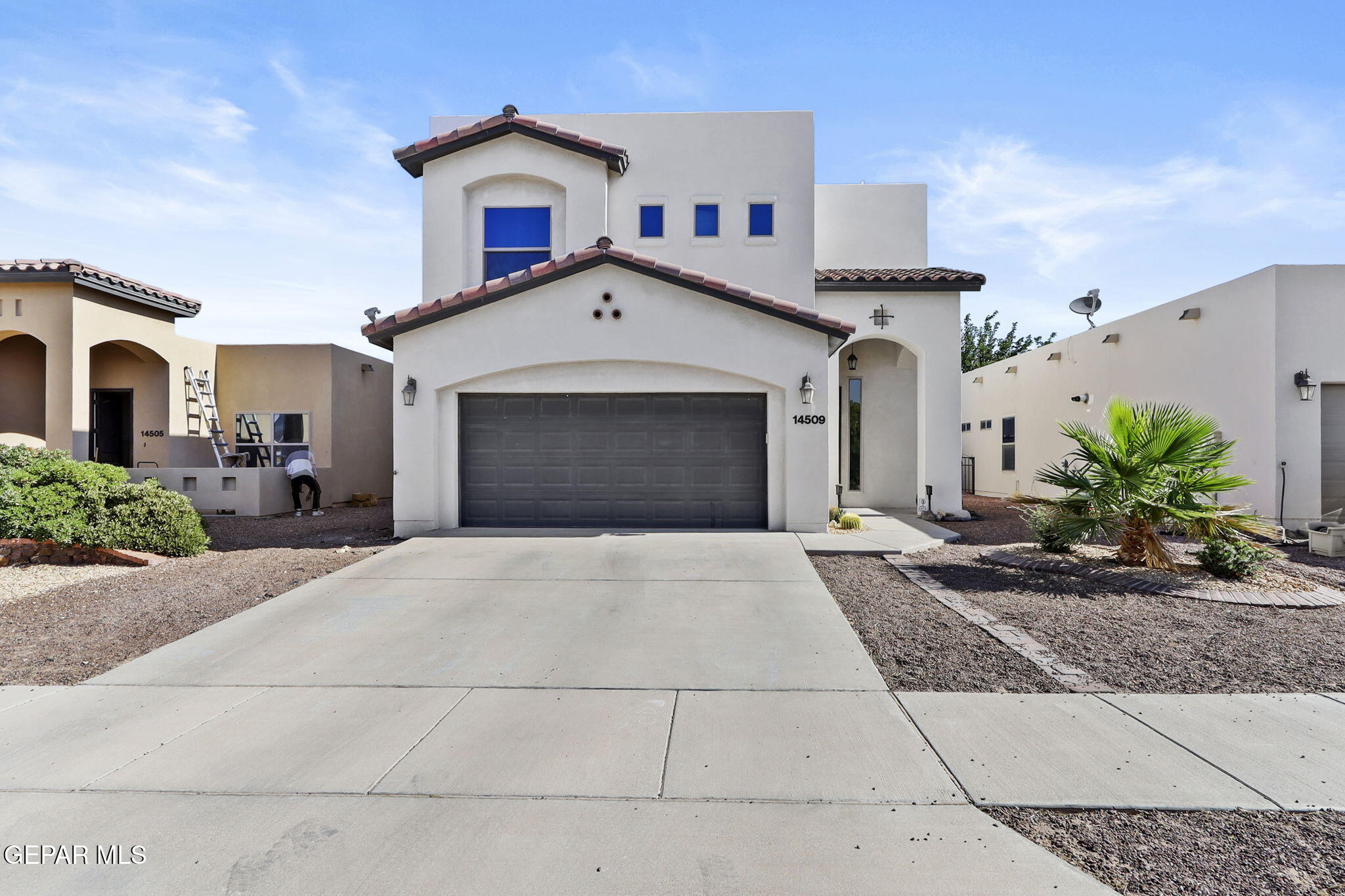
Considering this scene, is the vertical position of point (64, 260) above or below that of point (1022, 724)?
above

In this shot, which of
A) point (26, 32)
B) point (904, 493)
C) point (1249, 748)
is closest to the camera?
point (1249, 748)

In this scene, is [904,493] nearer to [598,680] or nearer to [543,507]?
[543,507]

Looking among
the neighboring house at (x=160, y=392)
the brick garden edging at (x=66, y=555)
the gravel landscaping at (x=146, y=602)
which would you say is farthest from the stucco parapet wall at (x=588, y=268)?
the neighboring house at (x=160, y=392)

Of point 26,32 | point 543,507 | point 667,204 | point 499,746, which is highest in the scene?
point 26,32

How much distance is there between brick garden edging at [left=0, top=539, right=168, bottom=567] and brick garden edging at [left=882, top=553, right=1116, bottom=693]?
1063 cm

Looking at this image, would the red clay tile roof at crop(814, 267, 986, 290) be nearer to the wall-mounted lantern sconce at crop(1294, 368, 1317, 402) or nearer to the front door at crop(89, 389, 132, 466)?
the wall-mounted lantern sconce at crop(1294, 368, 1317, 402)

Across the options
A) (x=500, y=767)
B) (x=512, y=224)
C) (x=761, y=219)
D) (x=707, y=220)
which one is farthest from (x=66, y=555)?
(x=761, y=219)

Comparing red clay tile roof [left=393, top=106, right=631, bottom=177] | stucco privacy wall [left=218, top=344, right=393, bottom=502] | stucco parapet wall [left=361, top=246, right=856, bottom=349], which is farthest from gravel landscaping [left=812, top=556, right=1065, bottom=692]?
stucco privacy wall [left=218, top=344, right=393, bottom=502]

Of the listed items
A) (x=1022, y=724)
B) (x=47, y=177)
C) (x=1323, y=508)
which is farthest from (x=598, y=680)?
(x=47, y=177)

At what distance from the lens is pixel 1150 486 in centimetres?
891

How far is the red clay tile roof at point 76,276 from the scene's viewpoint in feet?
47.9

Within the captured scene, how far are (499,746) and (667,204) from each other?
13033 millimetres

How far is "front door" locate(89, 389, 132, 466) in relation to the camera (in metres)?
17.6

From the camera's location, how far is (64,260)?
14789 mm
